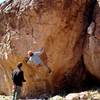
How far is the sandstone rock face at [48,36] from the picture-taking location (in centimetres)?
1650

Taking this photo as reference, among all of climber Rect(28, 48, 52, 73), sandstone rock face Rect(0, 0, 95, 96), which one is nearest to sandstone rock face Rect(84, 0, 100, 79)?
sandstone rock face Rect(0, 0, 95, 96)

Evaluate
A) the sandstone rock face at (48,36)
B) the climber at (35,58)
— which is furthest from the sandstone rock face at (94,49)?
the climber at (35,58)

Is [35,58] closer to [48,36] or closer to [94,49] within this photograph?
[48,36]

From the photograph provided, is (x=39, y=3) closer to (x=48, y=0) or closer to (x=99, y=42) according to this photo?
(x=48, y=0)

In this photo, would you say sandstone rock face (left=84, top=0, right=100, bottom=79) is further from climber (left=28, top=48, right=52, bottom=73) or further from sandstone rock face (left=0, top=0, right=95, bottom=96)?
climber (left=28, top=48, right=52, bottom=73)

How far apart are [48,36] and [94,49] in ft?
6.77

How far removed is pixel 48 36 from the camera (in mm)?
16516

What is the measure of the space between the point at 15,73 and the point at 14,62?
3.44m

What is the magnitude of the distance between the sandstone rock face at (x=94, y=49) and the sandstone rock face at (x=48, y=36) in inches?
23.3

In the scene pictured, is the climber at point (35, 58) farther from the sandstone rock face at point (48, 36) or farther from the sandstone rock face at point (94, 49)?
the sandstone rock face at point (94, 49)

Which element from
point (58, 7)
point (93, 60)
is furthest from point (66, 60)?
point (58, 7)

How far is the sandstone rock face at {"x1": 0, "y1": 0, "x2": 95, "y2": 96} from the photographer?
16500 mm

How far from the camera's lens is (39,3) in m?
16.5

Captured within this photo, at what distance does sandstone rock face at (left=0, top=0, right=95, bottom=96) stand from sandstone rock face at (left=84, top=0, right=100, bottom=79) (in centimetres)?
59
